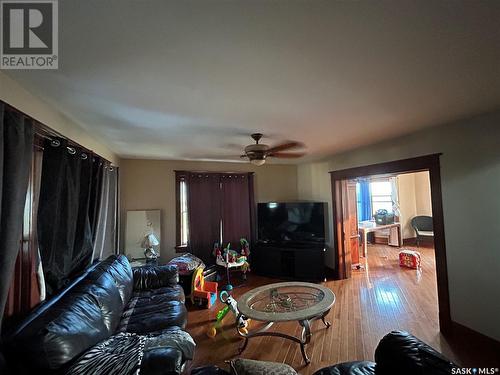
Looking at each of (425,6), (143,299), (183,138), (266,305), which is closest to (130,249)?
(143,299)

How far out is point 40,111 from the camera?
174cm

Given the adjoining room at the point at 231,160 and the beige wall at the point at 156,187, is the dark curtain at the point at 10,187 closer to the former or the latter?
the adjoining room at the point at 231,160

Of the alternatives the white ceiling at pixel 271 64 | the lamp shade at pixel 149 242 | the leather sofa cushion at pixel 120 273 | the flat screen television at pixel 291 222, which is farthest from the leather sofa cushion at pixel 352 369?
the lamp shade at pixel 149 242

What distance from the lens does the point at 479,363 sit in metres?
2.08

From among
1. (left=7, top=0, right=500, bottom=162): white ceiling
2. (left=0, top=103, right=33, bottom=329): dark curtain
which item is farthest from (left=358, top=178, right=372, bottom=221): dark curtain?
(left=0, top=103, right=33, bottom=329): dark curtain

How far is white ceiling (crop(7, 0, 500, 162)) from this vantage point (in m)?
0.96

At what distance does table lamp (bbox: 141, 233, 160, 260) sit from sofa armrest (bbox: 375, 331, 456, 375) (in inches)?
133

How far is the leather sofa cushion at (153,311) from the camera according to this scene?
208 centimetres

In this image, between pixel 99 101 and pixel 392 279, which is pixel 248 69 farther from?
pixel 392 279

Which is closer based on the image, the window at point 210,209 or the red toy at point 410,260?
the window at point 210,209

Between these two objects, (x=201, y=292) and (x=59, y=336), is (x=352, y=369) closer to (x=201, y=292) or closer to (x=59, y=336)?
(x=59, y=336)

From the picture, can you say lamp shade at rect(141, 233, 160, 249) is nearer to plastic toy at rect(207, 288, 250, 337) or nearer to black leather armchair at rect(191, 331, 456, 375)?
plastic toy at rect(207, 288, 250, 337)

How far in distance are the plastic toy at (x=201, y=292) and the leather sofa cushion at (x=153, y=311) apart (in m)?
0.55

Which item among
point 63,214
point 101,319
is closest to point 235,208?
point 63,214
